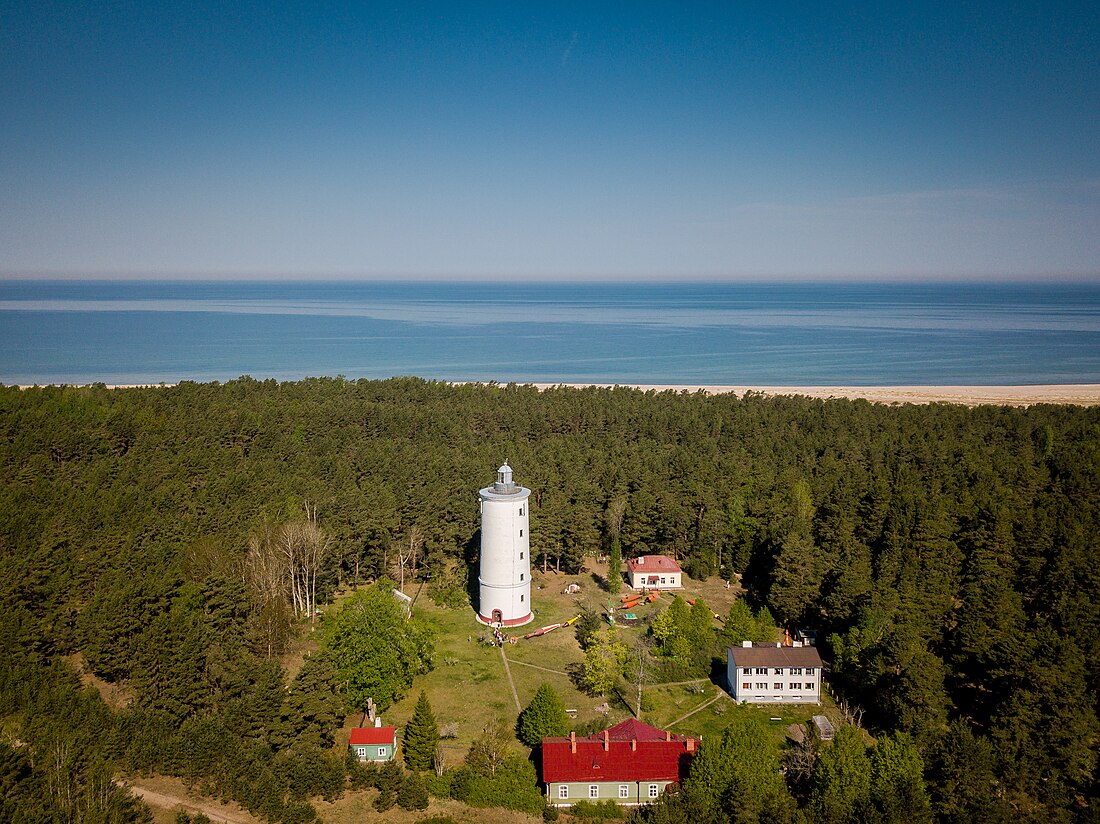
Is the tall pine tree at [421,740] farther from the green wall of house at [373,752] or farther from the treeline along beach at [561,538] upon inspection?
the treeline along beach at [561,538]

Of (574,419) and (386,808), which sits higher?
(574,419)

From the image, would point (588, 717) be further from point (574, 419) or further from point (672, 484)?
point (574, 419)

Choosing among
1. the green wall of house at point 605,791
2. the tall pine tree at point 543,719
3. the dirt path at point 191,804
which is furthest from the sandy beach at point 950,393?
the dirt path at point 191,804

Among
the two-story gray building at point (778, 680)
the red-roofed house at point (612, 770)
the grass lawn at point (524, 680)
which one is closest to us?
the red-roofed house at point (612, 770)

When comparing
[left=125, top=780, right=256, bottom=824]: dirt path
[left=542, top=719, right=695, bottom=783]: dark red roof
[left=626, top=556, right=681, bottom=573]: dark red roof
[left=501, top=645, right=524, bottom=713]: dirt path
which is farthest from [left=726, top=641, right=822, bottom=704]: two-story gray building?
[left=125, top=780, right=256, bottom=824]: dirt path

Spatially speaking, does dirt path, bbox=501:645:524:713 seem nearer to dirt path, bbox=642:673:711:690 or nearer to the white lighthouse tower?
the white lighthouse tower

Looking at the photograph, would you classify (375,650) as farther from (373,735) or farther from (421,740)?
(421,740)

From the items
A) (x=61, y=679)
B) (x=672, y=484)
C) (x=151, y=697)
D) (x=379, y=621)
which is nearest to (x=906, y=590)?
(x=672, y=484)
